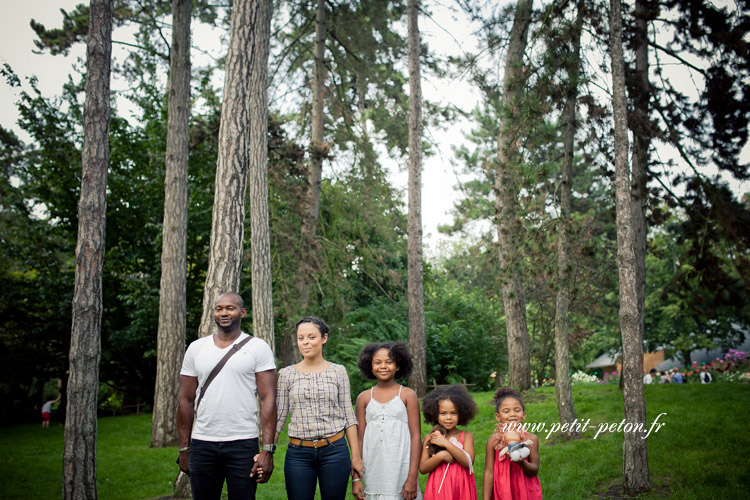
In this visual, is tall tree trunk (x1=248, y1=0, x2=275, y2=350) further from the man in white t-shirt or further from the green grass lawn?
the man in white t-shirt

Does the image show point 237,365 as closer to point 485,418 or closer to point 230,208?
point 230,208

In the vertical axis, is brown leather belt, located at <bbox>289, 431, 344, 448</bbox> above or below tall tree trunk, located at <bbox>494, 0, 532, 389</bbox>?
below

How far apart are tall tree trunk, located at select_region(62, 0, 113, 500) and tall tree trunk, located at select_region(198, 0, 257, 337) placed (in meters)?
1.19

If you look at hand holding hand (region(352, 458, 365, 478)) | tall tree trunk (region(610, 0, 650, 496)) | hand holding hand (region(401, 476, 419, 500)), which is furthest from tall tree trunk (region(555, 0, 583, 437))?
hand holding hand (region(352, 458, 365, 478))

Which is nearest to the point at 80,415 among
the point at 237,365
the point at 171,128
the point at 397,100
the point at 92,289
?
the point at 92,289

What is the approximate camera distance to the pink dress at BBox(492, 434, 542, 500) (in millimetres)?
3752

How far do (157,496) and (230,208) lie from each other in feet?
12.3

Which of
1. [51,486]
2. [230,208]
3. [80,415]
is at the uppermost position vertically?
[230,208]

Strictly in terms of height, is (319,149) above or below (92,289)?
above

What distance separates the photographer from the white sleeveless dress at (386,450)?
3768mm

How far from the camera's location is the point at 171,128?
11211mm

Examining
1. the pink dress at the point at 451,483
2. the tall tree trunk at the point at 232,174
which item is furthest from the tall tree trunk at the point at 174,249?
the pink dress at the point at 451,483

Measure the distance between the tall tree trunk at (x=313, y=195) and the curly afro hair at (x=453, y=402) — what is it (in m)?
8.38

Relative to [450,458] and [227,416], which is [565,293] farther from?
[227,416]
